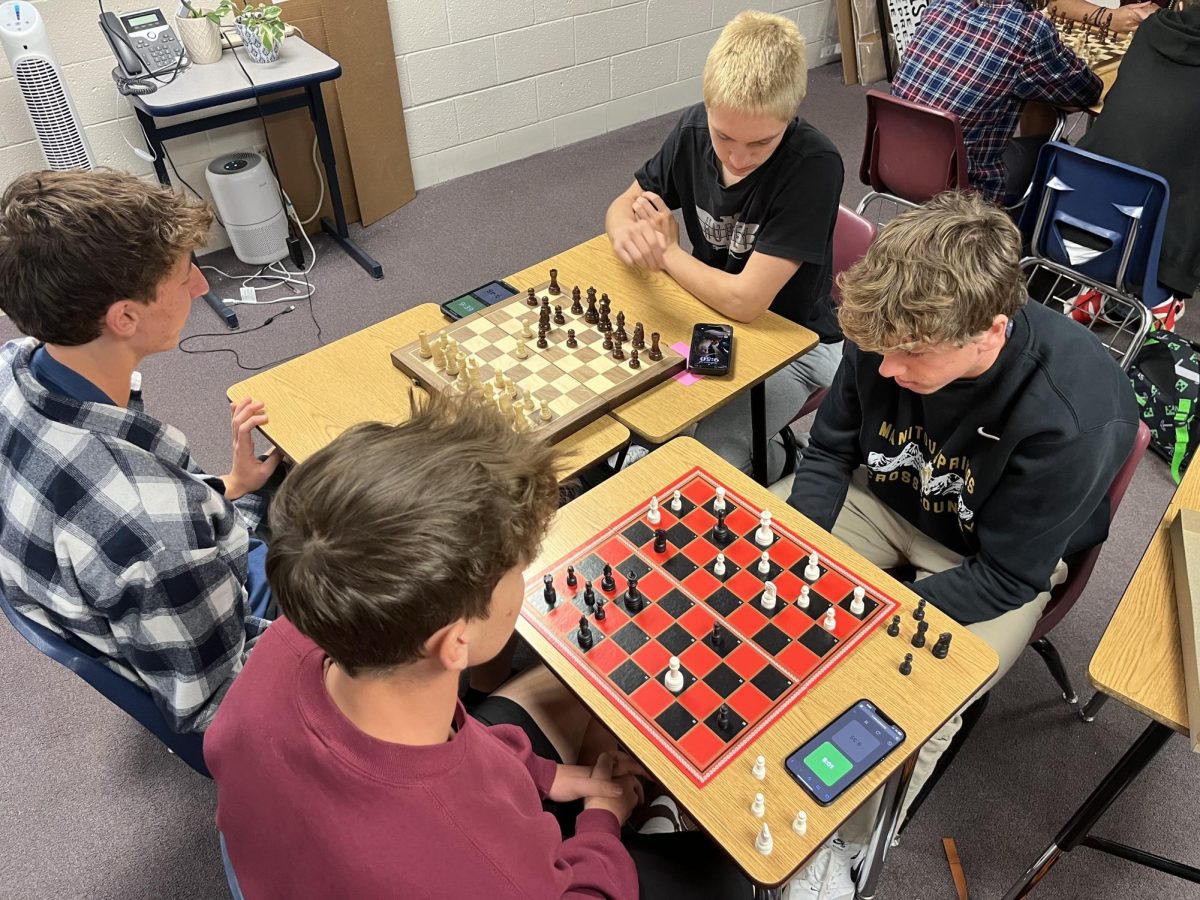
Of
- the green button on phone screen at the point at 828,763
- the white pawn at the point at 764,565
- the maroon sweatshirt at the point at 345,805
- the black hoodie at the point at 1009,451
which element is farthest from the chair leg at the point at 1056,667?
the maroon sweatshirt at the point at 345,805

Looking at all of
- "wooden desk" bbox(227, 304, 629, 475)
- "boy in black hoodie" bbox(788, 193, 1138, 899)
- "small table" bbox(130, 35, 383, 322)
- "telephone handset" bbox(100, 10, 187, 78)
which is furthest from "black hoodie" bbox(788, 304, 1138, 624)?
"telephone handset" bbox(100, 10, 187, 78)

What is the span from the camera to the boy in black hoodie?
1427 mm

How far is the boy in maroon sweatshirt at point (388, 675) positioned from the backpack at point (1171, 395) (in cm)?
258

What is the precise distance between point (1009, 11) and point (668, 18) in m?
2.16

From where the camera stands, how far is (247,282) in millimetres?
3732

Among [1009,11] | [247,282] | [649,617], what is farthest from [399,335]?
[1009,11]

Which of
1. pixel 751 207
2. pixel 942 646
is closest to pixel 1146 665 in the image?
pixel 942 646

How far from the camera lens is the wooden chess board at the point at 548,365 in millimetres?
1791

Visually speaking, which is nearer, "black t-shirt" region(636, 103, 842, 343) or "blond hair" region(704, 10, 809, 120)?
"blond hair" region(704, 10, 809, 120)

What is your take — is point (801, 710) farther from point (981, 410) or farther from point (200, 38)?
point (200, 38)

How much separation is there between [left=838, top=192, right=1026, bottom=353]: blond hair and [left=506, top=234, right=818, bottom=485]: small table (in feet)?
1.43

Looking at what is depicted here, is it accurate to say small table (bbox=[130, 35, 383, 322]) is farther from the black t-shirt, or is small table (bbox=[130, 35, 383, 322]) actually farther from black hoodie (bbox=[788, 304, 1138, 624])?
black hoodie (bbox=[788, 304, 1138, 624])

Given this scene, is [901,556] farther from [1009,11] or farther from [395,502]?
[1009,11]

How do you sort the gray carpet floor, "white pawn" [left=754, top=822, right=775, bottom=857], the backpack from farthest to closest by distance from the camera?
the backpack → the gray carpet floor → "white pawn" [left=754, top=822, right=775, bottom=857]
